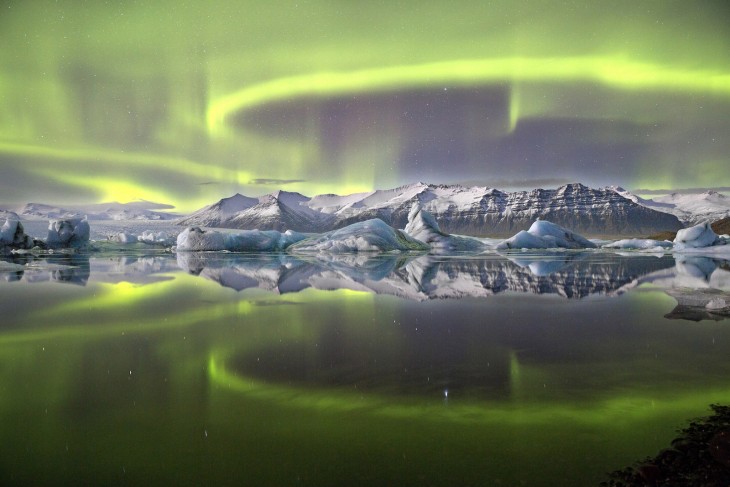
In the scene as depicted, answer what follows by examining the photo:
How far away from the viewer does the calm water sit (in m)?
3.89

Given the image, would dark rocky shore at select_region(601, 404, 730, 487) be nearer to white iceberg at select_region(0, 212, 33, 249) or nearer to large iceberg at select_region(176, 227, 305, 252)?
white iceberg at select_region(0, 212, 33, 249)

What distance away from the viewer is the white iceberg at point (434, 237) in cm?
6775

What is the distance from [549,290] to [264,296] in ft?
30.1

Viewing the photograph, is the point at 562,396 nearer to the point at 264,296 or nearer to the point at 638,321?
the point at 638,321

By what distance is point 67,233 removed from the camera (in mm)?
56812

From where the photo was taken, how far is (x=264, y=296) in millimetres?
14547

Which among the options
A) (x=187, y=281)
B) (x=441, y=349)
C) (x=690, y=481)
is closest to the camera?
(x=690, y=481)

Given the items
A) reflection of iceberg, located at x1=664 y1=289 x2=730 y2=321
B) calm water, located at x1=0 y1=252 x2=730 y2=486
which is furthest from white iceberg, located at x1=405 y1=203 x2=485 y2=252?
calm water, located at x1=0 y1=252 x2=730 y2=486

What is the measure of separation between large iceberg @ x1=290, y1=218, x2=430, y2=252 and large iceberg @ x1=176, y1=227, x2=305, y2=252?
532cm

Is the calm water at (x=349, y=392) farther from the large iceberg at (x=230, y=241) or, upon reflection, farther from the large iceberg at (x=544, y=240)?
the large iceberg at (x=544, y=240)

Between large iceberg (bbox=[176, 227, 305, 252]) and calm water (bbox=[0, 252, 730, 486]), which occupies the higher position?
large iceberg (bbox=[176, 227, 305, 252])

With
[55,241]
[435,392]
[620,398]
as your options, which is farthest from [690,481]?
[55,241]

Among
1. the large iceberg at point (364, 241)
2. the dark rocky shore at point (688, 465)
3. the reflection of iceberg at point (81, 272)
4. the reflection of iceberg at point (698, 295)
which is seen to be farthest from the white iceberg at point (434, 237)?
the dark rocky shore at point (688, 465)

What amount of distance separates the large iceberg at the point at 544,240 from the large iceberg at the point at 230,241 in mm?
32350
